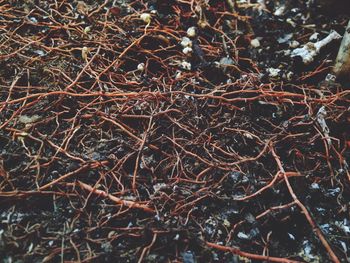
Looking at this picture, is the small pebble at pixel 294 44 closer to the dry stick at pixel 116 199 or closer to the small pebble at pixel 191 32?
the small pebble at pixel 191 32

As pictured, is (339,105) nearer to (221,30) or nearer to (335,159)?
(335,159)

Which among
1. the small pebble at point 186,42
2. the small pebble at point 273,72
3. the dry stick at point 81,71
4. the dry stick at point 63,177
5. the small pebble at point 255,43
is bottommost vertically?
the dry stick at point 63,177

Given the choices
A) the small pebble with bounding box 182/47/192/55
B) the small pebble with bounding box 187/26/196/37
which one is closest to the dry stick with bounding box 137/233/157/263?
the small pebble with bounding box 182/47/192/55

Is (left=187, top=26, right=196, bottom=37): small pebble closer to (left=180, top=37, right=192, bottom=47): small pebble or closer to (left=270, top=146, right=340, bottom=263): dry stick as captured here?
(left=180, top=37, right=192, bottom=47): small pebble

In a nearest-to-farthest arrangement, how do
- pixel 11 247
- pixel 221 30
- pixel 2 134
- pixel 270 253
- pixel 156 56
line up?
pixel 11 247 → pixel 270 253 → pixel 2 134 → pixel 156 56 → pixel 221 30

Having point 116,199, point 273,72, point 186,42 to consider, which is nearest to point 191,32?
point 186,42

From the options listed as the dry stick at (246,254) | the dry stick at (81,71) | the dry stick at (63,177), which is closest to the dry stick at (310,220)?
the dry stick at (246,254)

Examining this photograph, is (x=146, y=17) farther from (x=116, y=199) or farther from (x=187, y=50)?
(x=116, y=199)

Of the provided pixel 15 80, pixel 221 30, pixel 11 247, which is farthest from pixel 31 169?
pixel 221 30

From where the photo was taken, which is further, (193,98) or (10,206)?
(193,98)
